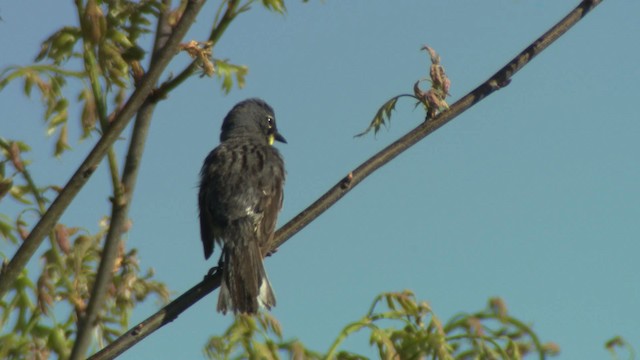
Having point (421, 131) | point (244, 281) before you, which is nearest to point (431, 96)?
point (421, 131)

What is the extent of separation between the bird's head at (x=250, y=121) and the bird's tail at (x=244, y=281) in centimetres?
178

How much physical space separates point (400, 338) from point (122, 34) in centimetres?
158

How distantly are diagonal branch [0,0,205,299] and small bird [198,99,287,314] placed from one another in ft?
8.04

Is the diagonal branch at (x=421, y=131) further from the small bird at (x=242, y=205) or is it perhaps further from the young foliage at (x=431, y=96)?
the small bird at (x=242, y=205)

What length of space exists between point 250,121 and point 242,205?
1471mm

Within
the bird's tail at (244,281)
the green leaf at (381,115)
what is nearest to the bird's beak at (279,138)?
the bird's tail at (244,281)

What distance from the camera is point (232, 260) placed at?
621cm

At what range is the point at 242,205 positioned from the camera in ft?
22.6

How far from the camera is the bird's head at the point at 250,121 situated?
320 inches

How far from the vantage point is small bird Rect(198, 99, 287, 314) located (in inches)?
238

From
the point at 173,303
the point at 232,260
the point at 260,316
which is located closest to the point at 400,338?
the point at 260,316

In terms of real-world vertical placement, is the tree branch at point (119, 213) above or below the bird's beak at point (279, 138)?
below

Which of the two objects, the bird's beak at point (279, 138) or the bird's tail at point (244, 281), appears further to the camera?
the bird's beak at point (279, 138)

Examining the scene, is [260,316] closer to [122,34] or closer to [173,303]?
[173,303]
